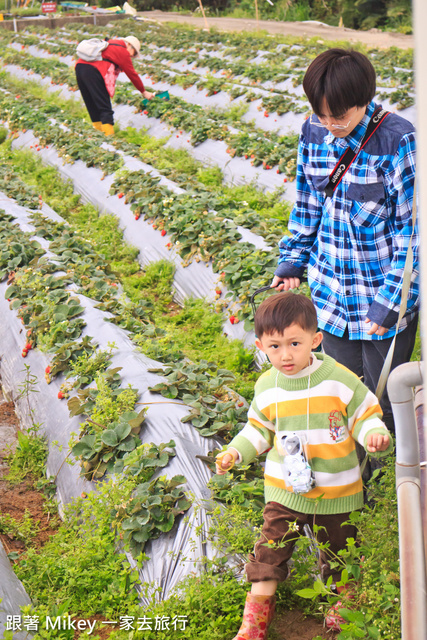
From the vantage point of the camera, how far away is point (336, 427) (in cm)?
230

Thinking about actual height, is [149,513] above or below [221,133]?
below

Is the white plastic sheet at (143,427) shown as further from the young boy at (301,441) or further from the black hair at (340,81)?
the black hair at (340,81)

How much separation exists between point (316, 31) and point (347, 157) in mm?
21774

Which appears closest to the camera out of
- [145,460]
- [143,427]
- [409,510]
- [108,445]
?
[409,510]

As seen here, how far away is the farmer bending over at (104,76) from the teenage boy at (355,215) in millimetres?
7167

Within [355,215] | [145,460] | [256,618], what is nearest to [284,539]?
[256,618]

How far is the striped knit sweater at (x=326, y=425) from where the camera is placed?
2.30 m

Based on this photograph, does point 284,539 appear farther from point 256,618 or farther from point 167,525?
point 167,525

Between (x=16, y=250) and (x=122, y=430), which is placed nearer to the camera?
(x=122, y=430)

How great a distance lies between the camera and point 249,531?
2691 millimetres

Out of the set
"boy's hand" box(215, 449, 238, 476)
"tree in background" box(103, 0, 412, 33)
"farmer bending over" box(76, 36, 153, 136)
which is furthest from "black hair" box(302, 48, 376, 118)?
"tree in background" box(103, 0, 412, 33)

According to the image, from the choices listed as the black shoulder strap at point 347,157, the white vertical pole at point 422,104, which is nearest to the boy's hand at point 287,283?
the black shoulder strap at point 347,157

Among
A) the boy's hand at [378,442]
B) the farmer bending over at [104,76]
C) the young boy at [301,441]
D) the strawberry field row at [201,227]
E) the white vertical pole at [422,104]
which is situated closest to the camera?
the white vertical pole at [422,104]

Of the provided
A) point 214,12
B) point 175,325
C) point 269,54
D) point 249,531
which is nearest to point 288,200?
point 175,325
